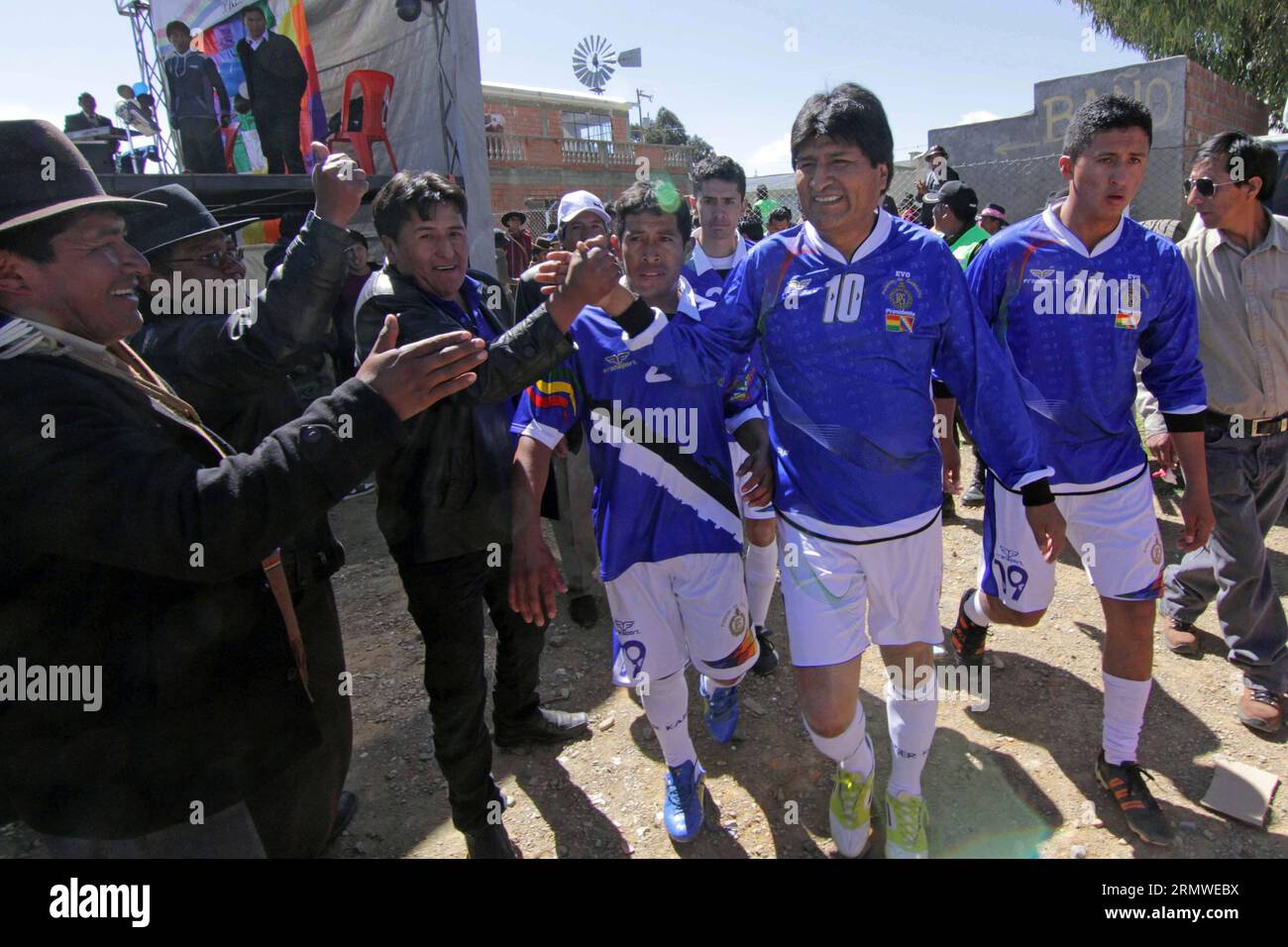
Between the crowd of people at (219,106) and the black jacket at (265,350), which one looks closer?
the black jacket at (265,350)

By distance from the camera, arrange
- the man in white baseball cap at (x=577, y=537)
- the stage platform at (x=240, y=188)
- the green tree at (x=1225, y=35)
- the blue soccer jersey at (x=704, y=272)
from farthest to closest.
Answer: the green tree at (x=1225, y=35) → the stage platform at (x=240, y=188) → the man in white baseball cap at (x=577, y=537) → the blue soccer jersey at (x=704, y=272)

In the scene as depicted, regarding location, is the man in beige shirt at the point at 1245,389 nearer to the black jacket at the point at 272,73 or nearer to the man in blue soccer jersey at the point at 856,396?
the man in blue soccer jersey at the point at 856,396

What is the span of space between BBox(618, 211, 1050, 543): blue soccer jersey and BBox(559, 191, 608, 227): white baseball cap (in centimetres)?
122

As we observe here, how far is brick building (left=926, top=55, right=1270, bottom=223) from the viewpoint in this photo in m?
10.1

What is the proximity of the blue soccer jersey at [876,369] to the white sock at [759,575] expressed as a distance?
1.30 m

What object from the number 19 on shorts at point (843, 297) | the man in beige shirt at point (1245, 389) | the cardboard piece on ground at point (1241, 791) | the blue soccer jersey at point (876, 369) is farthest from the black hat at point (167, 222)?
the cardboard piece on ground at point (1241, 791)

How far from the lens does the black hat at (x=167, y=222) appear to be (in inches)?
93.6

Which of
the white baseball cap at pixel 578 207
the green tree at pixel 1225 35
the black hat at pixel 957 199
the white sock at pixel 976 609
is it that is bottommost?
the white sock at pixel 976 609

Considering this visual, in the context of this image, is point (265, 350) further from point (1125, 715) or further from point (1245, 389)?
point (1245, 389)

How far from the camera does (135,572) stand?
5.10ft

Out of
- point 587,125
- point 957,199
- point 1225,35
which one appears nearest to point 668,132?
point 587,125

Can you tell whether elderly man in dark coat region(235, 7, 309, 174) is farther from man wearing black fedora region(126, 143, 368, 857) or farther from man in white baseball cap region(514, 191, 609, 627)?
man wearing black fedora region(126, 143, 368, 857)

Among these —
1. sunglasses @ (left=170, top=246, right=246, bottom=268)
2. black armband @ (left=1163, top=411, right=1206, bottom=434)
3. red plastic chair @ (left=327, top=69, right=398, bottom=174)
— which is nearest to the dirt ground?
black armband @ (left=1163, top=411, right=1206, bottom=434)

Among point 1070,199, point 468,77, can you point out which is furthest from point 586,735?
point 468,77
